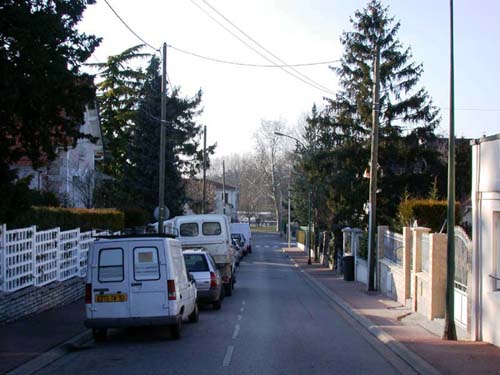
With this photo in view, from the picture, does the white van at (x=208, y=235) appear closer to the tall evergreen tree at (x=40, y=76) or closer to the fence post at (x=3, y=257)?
the fence post at (x=3, y=257)

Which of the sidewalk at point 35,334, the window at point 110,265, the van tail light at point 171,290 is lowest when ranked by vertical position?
the sidewalk at point 35,334

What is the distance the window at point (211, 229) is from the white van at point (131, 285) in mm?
13424

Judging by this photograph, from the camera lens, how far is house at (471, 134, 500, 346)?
42.1 ft

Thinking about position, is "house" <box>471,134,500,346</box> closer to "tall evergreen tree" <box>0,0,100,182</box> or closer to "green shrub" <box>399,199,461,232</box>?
"tall evergreen tree" <box>0,0,100,182</box>

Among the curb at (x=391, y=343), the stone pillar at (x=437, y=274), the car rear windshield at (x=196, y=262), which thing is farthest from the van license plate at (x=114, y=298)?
the stone pillar at (x=437, y=274)

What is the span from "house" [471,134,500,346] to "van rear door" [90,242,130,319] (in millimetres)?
6659

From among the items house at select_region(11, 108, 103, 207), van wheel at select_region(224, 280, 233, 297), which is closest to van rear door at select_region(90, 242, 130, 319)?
van wheel at select_region(224, 280, 233, 297)

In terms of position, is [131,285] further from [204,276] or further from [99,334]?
[204,276]

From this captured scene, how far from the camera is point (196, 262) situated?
2017 cm

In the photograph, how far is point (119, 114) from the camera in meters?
53.1

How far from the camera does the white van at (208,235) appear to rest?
85.5 ft

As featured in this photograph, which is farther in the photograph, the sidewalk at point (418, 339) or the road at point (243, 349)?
the sidewalk at point (418, 339)

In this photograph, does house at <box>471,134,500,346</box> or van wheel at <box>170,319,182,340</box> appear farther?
van wheel at <box>170,319,182,340</box>

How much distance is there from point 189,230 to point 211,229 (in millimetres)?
959
